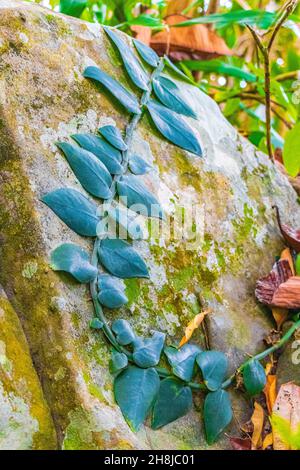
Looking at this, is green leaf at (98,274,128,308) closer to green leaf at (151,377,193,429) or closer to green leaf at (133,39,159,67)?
green leaf at (151,377,193,429)

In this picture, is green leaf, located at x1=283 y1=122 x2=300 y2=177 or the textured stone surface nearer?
the textured stone surface

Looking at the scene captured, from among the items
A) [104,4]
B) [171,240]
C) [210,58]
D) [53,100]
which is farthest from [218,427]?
[104,4]

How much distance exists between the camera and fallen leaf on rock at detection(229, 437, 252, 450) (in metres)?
0.93

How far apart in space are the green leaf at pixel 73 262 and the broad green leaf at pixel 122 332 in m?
0.09

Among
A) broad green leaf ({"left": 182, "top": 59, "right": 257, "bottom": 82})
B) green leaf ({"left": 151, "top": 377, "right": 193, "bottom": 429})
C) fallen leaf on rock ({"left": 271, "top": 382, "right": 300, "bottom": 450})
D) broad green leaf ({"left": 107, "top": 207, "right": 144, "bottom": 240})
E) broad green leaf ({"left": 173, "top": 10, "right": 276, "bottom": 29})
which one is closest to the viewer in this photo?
fallen leaf on rock ({"left": 271, "top": 382, "right": 300, "bottom": 450})

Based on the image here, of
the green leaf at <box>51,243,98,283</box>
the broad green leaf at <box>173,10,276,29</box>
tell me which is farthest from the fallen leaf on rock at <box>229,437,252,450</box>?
the broad green leaf at <box>173,10,276,29</box>

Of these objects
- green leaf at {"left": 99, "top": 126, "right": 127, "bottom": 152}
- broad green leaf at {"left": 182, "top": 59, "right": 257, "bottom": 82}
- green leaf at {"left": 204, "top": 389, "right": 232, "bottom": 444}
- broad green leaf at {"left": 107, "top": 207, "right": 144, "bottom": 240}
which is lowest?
green leaf at {"left": 204, "top": 389, "right": 232, "bottom": 444}

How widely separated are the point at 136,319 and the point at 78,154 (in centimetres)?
32

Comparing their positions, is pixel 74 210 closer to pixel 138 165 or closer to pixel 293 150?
pixel 138 165

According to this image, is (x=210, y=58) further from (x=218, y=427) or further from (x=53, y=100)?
(x=218, y=427)

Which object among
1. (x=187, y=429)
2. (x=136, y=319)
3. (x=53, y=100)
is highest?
(x=53, y=100)

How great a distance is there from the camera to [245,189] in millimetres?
1266

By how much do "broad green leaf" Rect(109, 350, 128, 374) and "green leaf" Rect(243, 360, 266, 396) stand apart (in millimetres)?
241

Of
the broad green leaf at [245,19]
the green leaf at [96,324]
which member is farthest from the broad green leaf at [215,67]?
the green leaf at [96,324]
